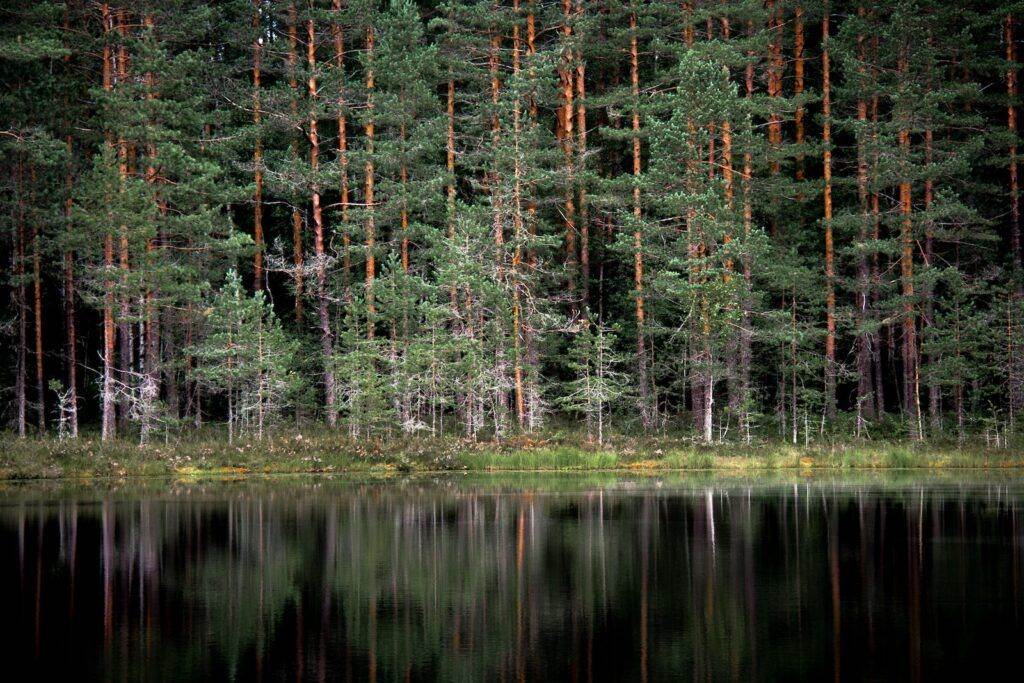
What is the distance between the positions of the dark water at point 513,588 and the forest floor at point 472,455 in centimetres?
978

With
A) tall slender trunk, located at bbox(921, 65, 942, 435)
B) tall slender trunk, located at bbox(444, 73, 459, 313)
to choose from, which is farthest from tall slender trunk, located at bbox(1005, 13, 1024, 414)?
A: tall slender trunk, located at bbox(444, 73, 459, 313)

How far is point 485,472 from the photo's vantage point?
1523 inches

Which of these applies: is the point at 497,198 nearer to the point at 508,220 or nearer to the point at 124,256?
the point at 508,220

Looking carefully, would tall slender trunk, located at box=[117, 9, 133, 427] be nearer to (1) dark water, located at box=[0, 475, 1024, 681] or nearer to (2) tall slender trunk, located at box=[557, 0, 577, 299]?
(1) dark water, located at box=[0, 475, 1024, 681]

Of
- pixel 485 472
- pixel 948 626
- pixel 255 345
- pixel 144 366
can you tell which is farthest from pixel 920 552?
pixel 144 366

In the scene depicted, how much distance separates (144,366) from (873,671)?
39.4 metres

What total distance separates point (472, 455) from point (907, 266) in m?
20.8

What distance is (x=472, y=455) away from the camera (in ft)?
131

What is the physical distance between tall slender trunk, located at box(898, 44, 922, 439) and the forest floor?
16.1ft

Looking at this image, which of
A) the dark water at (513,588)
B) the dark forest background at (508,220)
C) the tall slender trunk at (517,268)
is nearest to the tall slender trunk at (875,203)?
the dark forest background at (508,220)

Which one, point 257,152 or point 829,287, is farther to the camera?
point 257,152

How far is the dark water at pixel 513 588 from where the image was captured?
36.1 feet

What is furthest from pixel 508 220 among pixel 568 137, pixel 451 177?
pixel 568 137

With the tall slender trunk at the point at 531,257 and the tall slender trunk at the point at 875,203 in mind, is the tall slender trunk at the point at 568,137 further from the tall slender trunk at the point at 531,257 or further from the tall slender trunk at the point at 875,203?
the tall slender trunk at the point at 875,203
